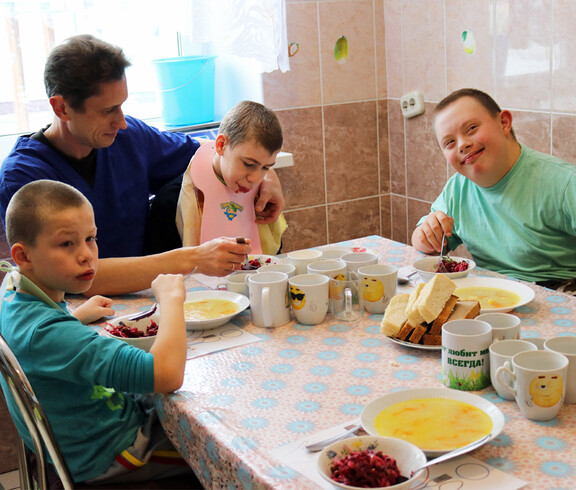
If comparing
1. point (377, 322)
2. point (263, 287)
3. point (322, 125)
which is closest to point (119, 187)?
point (263, 287)

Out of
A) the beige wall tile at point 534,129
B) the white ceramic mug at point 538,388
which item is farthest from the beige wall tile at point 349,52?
the white ceramic mug at point 538,388

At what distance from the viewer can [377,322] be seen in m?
1.50

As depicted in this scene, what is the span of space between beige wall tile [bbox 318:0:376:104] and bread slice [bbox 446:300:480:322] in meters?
1.90

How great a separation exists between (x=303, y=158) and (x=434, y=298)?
186 cm

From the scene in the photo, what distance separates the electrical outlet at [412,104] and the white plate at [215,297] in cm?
165

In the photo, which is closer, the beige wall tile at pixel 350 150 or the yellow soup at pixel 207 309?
the yellow soup at pixel 207 309

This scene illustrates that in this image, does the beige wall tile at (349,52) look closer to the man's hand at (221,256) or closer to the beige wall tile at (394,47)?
the beige wall tile at (394,47)

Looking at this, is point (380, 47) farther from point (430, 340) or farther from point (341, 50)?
point (430, 340)

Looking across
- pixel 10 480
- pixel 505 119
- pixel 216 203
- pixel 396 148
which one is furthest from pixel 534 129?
pixel 10 480

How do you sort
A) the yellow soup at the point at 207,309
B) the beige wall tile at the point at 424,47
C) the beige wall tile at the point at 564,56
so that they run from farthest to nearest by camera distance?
1. the beige wall tile at the point at 424,47
2. the beige wall tile at the point at 564,56
3. the yellow soup at the point at 207,309

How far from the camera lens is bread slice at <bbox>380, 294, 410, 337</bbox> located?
1.36m

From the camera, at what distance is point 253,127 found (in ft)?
6.53

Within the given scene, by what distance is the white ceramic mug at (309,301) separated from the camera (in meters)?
1.49

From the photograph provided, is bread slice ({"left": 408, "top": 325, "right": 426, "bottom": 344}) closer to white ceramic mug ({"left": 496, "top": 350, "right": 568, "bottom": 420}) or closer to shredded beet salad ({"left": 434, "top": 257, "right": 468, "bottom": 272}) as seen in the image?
white ceramic mug ({"left": 496, "top": 350, "right": 568, "bottom": 420})
